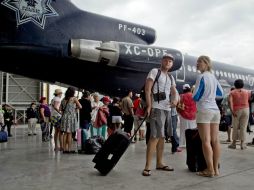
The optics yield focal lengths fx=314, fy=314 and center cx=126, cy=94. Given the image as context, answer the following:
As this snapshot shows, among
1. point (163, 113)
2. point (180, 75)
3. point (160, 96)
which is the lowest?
point (163, 113)

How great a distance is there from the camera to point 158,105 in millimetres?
5027

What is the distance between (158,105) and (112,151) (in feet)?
3.38

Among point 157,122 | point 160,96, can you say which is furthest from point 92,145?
point 160,96

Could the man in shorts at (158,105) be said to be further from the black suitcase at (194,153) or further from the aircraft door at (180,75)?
the aircraft door at (180,75)

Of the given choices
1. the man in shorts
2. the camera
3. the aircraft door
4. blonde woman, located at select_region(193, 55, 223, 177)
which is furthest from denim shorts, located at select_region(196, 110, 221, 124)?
the aircraft door

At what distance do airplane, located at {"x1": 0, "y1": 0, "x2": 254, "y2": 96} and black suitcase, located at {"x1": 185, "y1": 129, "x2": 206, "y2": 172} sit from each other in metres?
4.35

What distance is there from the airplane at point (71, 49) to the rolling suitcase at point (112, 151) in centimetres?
434

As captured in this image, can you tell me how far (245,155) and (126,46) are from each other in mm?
4589

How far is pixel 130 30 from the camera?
11211mm

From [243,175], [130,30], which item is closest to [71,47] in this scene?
[130,30]

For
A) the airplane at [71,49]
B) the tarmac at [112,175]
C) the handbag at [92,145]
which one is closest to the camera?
the tarmac at [112,175]

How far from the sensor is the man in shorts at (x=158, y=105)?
194 inches

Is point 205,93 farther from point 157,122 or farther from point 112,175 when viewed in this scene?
point 112,175

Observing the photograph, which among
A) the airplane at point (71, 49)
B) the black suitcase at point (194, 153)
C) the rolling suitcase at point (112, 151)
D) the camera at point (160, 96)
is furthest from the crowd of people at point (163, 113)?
the airplane at point (71, 49)
